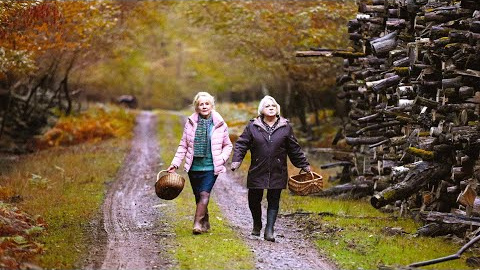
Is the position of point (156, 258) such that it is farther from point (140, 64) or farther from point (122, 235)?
point (140, 64)

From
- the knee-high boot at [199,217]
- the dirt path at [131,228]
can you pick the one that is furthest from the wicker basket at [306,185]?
the dirt path at [131,228]

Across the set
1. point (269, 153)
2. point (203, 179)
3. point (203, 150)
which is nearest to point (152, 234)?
point (203, 179)

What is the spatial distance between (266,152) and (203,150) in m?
1.07

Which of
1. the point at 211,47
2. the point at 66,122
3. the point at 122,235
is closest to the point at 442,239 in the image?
the point at 122,235

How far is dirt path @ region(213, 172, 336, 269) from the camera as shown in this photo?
9414mm

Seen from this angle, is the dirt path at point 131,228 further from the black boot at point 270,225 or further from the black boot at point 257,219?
the black boot at point 270,225

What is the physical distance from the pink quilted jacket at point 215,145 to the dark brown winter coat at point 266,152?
0.24m

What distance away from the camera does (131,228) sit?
11.9 meters

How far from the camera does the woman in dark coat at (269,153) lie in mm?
10664

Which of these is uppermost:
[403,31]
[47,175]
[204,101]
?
[403,31]

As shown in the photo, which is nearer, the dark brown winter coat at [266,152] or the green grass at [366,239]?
the green grass at [366,239]

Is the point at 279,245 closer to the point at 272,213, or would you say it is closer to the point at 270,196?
the point at 272,213

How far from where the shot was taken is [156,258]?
373 inches

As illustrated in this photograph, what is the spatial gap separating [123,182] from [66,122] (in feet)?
48.4
